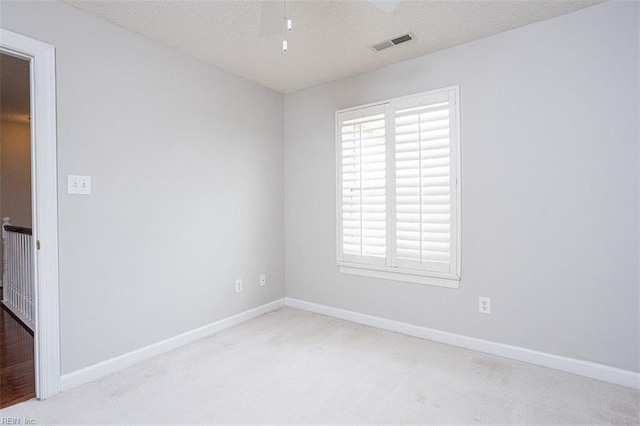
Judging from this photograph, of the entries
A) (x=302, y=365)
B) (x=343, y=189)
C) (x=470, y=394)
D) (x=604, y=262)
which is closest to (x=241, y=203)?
(x=343, y=189)

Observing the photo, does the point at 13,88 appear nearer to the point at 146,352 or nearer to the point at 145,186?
the point at 145,186

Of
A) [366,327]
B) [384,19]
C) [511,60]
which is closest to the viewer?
[384,19]

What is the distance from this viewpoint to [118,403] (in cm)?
191

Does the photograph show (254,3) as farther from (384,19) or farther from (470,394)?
(470,394)

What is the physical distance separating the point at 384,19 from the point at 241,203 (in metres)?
2.04

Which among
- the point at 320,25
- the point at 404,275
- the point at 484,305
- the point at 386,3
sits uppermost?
the point at 320,25

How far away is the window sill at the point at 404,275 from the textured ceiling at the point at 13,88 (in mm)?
3180

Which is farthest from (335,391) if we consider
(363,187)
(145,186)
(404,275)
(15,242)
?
(15,242)

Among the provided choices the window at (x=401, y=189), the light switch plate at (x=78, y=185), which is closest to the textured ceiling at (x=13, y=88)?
the light switch plate at (x=78, y=185)

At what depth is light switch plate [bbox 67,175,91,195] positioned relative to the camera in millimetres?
2098

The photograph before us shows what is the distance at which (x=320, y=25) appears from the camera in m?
2.31

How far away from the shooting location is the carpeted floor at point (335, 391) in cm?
179

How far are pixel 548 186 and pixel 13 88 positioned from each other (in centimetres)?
505

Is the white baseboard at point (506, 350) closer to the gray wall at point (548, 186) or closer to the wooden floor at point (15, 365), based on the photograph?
the gray wall at point (548, 186)
